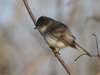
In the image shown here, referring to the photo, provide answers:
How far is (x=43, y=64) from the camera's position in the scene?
160 centimetres

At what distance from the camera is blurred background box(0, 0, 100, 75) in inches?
62.5

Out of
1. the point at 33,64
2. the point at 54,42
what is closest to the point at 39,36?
the point at 33,64

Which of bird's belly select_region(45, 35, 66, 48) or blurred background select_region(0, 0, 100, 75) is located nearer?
bird's belly select_region(45, 35, 66, 48)

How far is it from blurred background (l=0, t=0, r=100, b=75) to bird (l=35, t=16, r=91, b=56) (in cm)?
49

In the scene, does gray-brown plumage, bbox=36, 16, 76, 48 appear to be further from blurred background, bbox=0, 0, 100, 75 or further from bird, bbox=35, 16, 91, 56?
blurred background, bbox=0, 0, 100, 75

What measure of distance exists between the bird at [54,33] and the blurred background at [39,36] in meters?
0.49

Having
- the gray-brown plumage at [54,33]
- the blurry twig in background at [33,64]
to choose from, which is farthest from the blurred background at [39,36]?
the gray-brown plumage at [54,33]

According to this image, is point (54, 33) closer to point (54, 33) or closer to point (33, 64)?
point (54, 33)

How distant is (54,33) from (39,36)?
532 mm

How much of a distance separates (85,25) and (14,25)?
0.40 m

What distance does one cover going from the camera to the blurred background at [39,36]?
1.59m

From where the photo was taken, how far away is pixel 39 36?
1.61 metres

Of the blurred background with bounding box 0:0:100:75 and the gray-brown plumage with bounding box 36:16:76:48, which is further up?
the gray-brown plumage with bounding box 36:16:76:48

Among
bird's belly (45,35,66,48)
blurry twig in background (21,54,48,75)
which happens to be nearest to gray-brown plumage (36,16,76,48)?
bird's belly (45,35,66,48)
